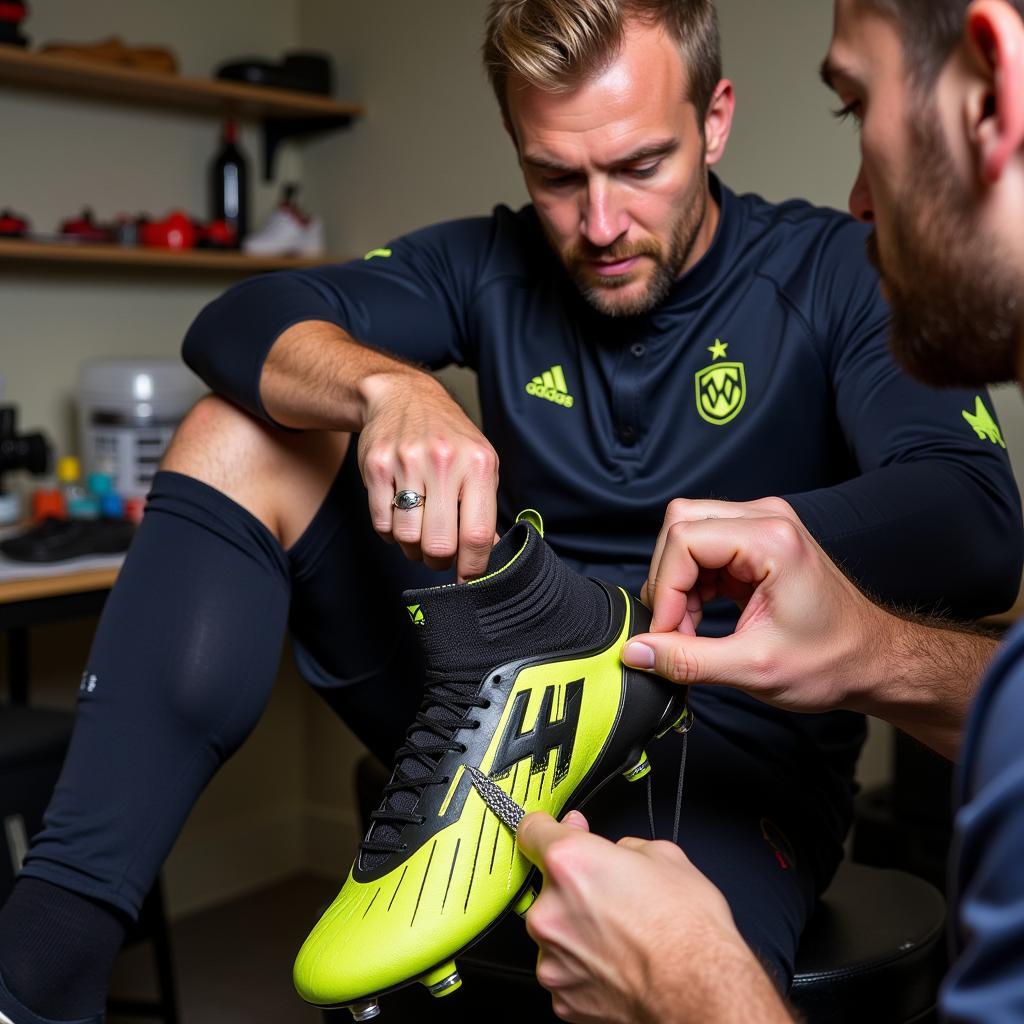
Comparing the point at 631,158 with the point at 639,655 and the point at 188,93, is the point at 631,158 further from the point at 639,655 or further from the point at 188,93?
the point at 188,93

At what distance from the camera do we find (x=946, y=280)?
2.18 feet

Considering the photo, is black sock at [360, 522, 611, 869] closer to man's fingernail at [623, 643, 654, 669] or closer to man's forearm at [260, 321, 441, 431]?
man's fingernail at [623, 643, 654, 669]

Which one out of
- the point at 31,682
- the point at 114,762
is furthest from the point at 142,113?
the point at 114,762

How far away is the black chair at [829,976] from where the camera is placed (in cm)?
104

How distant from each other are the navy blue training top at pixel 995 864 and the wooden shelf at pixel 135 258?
2.12 metres

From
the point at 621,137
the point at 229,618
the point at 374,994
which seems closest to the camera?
the point at 374,994

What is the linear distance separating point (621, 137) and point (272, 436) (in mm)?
473

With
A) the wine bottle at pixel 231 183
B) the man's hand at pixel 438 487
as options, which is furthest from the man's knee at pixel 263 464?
the wine bottle at pixel 231 183

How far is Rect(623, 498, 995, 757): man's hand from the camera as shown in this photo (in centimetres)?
87

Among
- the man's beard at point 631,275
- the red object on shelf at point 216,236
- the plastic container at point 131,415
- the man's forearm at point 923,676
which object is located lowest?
the plastic container at point 131,415

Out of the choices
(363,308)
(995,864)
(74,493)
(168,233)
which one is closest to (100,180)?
(168,233)

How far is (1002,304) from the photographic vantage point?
0.64 m

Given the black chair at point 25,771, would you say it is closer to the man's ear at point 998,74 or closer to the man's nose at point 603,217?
the man's nose at point 603,217

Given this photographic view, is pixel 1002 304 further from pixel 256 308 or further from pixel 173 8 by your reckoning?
pixel 173 8
